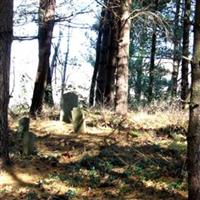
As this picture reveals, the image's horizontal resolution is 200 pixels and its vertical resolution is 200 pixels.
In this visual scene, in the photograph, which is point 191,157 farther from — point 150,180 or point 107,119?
point 107,119

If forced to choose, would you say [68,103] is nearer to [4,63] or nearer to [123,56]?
[123,56]

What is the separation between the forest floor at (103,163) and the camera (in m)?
8.16

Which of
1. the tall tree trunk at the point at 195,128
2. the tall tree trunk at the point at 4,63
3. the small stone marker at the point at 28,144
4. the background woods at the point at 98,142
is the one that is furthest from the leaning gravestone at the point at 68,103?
the tall tree trunk at the point at 195,128

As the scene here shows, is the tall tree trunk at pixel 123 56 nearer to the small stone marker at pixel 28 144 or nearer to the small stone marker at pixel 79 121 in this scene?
the small stone marker at pixel 79 121

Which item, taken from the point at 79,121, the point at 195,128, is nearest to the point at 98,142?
the point at 79,121

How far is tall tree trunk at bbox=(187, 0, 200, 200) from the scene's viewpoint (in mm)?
6797

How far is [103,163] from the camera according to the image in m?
9.30

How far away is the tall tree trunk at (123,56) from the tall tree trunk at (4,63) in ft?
16.8

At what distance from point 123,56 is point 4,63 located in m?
5.55

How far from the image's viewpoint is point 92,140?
1073 cm

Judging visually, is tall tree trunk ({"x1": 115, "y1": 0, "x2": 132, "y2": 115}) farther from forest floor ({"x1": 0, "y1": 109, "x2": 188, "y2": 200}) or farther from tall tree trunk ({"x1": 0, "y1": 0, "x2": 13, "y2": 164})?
tall tree trunk ({"x1": 0, "y1": 0, "x2": 13, "y2": 164})

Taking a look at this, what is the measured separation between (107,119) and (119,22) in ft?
10.2

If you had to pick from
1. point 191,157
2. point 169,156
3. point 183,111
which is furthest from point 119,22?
point 191,157

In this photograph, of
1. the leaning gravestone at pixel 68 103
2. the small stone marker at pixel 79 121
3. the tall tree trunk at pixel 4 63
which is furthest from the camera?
the leaning gravestone at pixel 68 103
